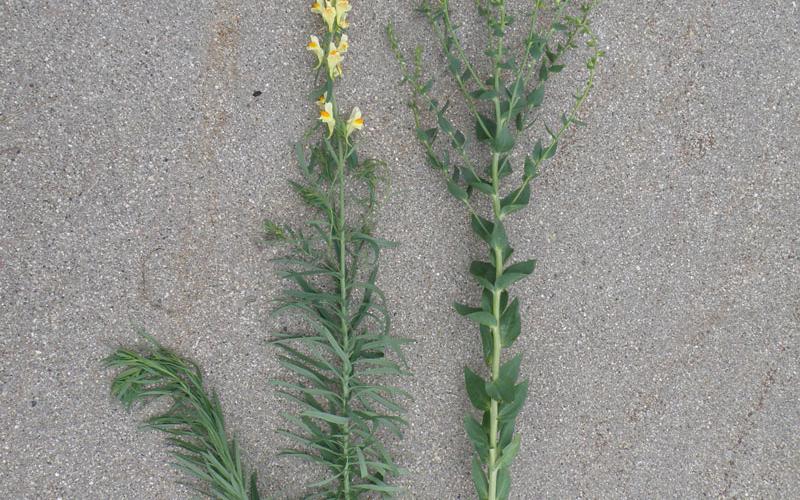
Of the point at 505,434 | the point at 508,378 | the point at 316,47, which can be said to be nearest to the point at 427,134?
the point at 316,47

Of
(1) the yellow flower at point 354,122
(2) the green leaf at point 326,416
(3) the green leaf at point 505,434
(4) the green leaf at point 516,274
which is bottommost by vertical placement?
(2) the green leaf at point 326,416

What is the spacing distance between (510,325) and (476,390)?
5.8 inches

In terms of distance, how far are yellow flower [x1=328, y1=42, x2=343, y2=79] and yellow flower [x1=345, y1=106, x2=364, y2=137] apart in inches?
3.2

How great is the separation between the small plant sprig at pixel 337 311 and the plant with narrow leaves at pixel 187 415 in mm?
125

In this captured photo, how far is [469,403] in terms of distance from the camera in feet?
4.22

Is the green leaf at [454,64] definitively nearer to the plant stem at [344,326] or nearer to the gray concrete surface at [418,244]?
the gray concrete surface at [418,244]

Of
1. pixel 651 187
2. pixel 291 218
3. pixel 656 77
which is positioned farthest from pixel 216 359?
pixel 656 77

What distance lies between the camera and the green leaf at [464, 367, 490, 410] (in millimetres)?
1203

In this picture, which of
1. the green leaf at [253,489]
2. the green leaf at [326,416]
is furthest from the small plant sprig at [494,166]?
the green leaf at [253,489]

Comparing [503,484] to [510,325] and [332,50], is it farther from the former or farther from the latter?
[332,50]

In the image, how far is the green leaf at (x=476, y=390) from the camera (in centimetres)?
120

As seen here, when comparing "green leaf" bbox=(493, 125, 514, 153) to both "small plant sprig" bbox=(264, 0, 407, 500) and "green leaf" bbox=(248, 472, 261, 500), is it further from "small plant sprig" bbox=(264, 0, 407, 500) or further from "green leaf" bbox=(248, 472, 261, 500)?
"green leaf" bbox=(248, 472, 261, 500)

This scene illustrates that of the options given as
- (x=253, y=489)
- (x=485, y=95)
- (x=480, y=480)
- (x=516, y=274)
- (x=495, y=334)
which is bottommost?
(x=253, y=489)

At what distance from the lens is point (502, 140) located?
1.18 m
